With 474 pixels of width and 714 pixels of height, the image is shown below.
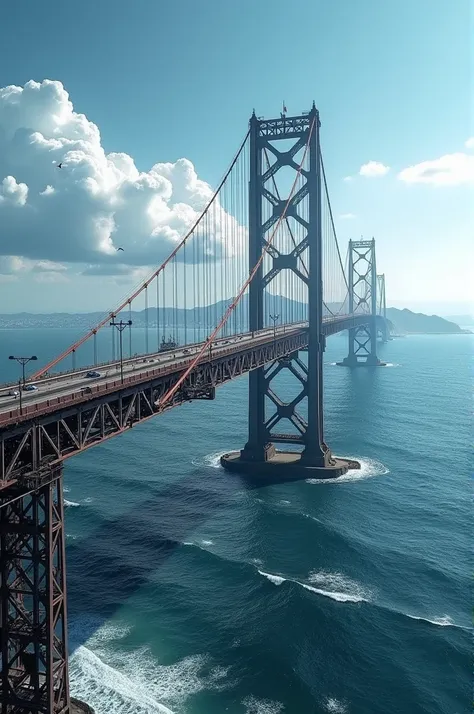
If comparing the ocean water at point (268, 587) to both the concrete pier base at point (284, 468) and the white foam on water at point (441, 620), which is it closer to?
the white foam on water at point (441, 620)

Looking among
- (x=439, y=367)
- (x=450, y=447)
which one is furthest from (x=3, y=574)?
(x=439, y=367)

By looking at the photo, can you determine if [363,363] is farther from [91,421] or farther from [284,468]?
[91,421]

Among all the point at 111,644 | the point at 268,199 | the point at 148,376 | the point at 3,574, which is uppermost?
the point at 268,199

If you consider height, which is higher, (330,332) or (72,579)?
(330,332)

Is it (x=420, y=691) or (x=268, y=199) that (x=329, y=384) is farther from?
(x=420, y=691)

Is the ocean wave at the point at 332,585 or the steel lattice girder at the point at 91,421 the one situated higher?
the steel lattice girder at the point at 91,421

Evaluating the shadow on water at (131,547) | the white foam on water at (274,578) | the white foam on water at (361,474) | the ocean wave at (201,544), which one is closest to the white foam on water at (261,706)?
the white foam on water at (274,578)
